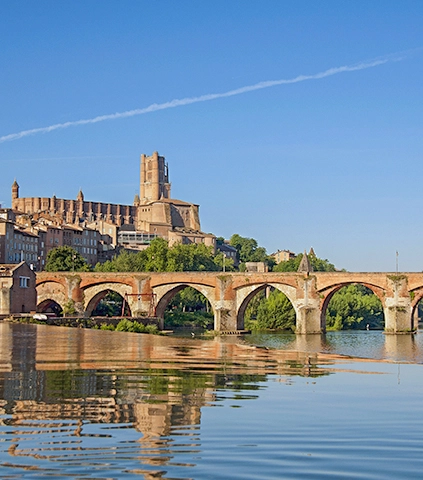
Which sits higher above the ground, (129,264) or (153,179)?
(153,179)

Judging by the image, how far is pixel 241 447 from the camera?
379 inches

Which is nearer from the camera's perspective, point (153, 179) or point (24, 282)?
point (24, 282)

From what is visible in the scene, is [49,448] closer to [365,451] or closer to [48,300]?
[365,451]

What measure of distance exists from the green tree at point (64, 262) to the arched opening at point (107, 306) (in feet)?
22.8

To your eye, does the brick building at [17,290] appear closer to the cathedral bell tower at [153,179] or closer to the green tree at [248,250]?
the green tree at [248,250]

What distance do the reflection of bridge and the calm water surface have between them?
44.1 meters

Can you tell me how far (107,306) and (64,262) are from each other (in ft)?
44.7

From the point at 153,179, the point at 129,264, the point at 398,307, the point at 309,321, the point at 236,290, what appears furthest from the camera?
the point at 153,179

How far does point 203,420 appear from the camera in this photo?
11.6 meters

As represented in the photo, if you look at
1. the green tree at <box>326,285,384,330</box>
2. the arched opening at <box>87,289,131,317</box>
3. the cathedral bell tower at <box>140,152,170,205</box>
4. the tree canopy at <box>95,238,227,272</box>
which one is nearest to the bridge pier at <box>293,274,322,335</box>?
the green tree at <box>326,285,384,330</box>

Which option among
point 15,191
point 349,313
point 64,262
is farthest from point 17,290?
point 15,191

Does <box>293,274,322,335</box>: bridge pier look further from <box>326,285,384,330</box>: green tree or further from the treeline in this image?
<box>326,285,384,330</box>: green tree

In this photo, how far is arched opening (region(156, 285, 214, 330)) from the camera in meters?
73.4

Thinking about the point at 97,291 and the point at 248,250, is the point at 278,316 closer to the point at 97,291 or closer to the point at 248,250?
the point at 97,291
